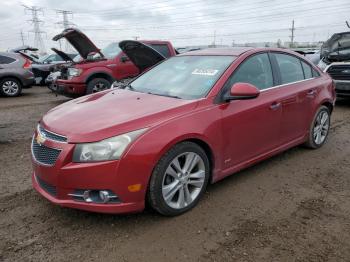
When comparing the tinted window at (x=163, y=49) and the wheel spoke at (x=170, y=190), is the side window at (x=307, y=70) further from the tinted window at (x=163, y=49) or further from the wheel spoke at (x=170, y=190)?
the tinted window at (x=163, y=49)

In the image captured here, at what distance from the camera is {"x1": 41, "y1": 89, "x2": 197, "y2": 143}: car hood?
3.02 metres

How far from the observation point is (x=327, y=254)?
285cm

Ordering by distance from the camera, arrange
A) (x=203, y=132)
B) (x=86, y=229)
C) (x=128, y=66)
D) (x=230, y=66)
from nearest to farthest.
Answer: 1. (x=86, y=229)
2. (x=203, y=132)
3. (x=230, y=66)
4. (x=128, y=66)

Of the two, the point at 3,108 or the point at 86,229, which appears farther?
the point at 3,108

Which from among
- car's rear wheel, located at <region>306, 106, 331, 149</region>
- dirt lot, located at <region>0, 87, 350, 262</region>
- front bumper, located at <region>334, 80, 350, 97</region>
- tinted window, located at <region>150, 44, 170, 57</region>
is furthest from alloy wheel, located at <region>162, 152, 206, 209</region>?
tinted window, located at <region>150, 44, 170, 57</region>

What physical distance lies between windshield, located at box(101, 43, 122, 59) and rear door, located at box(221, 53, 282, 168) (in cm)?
630

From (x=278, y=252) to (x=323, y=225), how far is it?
69cm

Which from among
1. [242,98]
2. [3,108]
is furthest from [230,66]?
[3,108]

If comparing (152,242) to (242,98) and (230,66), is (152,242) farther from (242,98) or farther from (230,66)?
(230,66)

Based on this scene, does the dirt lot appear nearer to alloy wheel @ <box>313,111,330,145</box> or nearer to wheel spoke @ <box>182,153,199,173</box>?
wheel spoke @ <box>182,153,199,173</box>

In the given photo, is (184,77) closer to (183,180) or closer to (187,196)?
(183,180)

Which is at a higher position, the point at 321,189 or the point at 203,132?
the point at 203,132

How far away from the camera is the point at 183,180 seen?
340 cm

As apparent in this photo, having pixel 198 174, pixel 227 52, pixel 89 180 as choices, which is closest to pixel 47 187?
pixel 89 180
